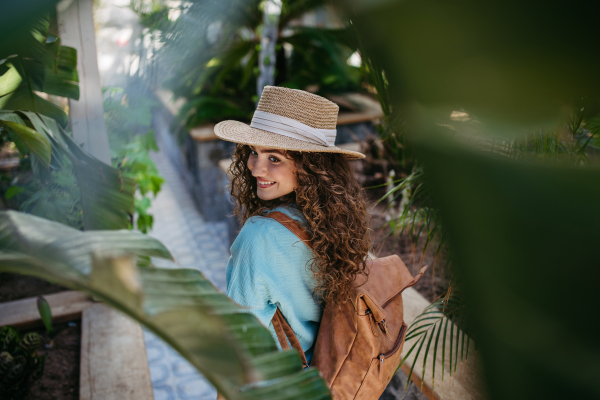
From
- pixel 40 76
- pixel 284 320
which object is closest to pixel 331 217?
pixel 284 320

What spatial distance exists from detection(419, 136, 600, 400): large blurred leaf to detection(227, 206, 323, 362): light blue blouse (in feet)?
3.05

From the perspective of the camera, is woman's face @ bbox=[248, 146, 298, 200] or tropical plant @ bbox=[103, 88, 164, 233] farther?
tropical plant @ bbox=[103, 88, 164, 233]

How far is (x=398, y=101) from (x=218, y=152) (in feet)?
13.2

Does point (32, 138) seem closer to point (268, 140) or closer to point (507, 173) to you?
point (268, 140)

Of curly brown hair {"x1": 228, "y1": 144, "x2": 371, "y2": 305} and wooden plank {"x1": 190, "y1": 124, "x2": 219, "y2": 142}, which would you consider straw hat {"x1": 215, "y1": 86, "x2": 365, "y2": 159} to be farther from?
wooden plank {"x1": 190, "y1": 124, "x2": 219, "y2": 142}

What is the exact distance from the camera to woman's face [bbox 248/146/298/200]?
1208 millimetres

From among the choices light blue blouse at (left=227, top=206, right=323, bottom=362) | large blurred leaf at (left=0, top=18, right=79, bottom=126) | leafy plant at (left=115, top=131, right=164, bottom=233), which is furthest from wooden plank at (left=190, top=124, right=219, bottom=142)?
light blue blouse at (left=227, top=206, right=323, bottom=362)

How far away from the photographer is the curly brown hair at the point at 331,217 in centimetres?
113

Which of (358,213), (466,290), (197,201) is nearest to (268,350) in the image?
(466,290)

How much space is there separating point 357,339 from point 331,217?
341mm

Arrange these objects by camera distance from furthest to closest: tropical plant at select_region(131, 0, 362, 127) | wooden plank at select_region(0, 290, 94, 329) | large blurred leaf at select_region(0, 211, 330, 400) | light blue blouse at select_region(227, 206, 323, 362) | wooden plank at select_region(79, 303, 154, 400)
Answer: tropical plant at select_region(131, 0, 362, 127) → wooden plank at select_region(0, 290, 94, 329) → wooden plank at select_region(79, 303, 154, 400) → light blue blouse at select_region(227, 206, 323, 362) → large blurred leaf at select_region(0, 211, 330, 400)

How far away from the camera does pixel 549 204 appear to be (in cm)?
14

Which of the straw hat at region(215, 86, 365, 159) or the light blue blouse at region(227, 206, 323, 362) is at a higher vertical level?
the straw hat at region(215, 86, 365, 159)

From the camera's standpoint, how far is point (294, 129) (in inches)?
46.8
